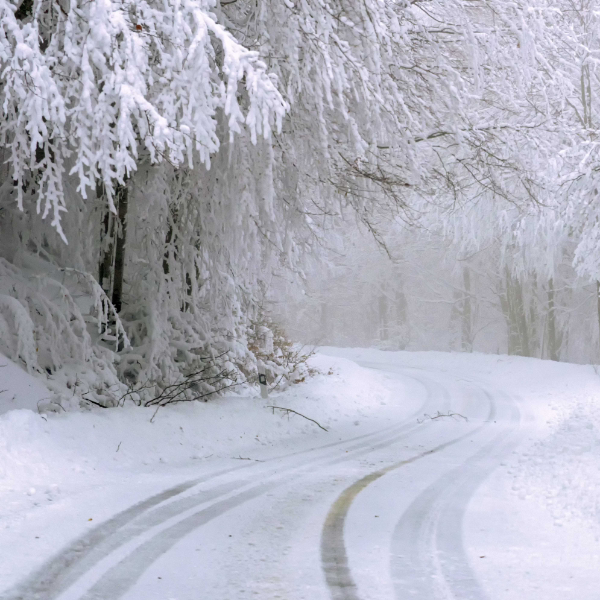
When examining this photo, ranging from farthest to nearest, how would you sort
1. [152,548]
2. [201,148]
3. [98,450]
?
[98,450] → [201,148] → [152,548]

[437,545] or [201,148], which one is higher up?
[201,148]

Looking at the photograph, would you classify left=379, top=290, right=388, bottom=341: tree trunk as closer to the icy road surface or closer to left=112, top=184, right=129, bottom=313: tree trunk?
left=112, top=184, right=129, bottom=313: tree trunk

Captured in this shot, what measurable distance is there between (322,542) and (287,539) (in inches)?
10.3

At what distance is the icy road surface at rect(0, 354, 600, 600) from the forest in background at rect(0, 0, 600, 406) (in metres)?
2.63

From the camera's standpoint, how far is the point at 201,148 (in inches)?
231

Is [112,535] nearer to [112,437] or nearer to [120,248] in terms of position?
[112,437]

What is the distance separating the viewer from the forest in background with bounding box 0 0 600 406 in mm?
5754

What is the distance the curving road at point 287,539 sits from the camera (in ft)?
13.0

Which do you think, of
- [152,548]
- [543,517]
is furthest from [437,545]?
[152,548]

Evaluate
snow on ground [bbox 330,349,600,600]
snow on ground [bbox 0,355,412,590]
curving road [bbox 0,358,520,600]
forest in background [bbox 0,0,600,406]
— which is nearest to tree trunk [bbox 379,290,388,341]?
snow on ground [bbox 330,349,600,600]

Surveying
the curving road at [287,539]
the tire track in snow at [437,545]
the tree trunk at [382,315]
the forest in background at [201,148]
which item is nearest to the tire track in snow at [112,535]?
the curving road at [287,539]

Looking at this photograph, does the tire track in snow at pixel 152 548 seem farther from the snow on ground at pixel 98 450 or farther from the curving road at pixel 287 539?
the snow on ground at pixel 98 450

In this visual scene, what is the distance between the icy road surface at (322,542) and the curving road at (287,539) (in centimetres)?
1

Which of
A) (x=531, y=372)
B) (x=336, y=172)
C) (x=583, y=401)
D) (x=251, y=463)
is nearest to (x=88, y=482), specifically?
(x=251, y=463)
